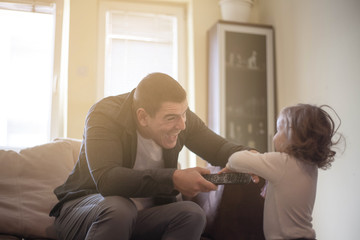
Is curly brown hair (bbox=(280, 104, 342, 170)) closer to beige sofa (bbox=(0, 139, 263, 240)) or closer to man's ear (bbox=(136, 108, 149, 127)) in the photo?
beige sofa (bbox=(0, 139, 263, 240))

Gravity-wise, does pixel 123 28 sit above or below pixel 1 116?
above

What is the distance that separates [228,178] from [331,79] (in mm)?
1632

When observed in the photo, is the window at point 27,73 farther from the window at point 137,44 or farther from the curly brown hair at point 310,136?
the curly brown hair at point 310,136

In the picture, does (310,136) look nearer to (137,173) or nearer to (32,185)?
(137,173)

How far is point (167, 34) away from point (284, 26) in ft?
3.48

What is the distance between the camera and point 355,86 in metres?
2.46

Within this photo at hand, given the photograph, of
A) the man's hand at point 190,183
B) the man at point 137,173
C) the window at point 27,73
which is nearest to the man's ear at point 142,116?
the man at point 137,173

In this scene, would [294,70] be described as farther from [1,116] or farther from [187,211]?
[1,116]

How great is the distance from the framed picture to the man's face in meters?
1.91

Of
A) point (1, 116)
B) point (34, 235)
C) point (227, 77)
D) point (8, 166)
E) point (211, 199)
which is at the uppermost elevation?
point (227, 77)

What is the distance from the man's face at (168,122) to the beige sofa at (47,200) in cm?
31

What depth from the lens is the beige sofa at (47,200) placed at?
158cm

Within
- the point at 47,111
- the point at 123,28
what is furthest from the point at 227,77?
the point at 47,111

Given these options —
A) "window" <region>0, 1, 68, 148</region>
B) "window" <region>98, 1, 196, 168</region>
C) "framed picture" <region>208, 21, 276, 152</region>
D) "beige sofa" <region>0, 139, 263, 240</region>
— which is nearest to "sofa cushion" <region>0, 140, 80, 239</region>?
"beige sofa" <region>0, 139, 263, 240</region>
